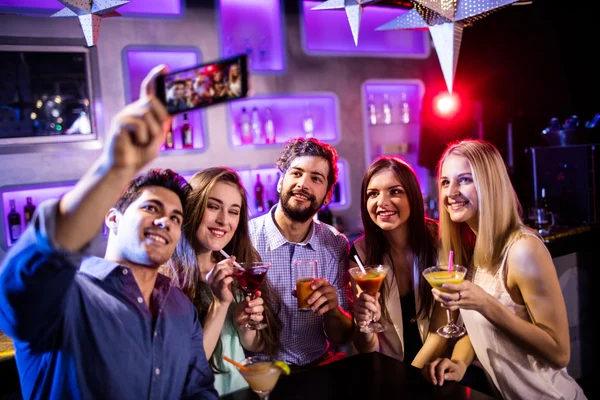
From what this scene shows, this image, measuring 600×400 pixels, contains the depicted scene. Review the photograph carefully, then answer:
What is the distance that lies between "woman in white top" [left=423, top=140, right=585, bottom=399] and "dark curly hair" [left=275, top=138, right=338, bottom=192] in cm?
69

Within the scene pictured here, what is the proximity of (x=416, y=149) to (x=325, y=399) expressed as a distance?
457 centimetres

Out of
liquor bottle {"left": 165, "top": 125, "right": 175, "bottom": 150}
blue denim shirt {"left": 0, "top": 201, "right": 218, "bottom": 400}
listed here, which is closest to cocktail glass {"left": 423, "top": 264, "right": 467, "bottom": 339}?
blue denim shirt {"left": 0, "top": 201, "right": 218, "bottom": 400}

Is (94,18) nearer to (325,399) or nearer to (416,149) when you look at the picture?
(325,399)

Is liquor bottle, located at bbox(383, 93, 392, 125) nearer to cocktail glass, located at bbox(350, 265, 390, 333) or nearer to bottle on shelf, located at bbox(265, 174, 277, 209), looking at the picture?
bottle on shelf, located at bbox(265, 174, 277, 209)

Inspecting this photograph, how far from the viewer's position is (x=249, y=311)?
6.72 ft

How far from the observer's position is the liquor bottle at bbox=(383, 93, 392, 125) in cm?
555

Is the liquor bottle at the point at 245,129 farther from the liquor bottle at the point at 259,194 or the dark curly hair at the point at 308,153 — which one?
the dark curly hair at the point at 308,153

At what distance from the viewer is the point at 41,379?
1.45 m

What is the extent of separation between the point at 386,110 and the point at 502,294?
374 centimetres

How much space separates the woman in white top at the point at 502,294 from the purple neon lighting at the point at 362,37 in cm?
313

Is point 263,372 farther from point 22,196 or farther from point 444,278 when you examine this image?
point 22,196

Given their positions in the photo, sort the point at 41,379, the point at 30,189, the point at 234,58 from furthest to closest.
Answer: the point at 30,189
the point at 41,379
the point at 234,58

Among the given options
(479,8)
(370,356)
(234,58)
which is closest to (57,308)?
(234,58)

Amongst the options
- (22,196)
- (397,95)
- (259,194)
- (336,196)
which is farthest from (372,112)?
(22,196)
